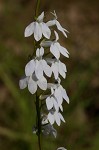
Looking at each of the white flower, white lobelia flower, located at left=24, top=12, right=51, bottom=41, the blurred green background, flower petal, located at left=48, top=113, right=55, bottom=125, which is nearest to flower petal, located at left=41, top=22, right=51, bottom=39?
white lobelia flower, located at left=24, top=12, right=51, bottom=41

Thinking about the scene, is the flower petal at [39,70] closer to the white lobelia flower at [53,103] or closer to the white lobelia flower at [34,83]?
the white lobelia flower at [34,83]

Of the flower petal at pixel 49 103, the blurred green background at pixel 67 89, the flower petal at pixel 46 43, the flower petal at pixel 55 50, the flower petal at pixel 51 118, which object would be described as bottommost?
the flower petal at pixel 51 118

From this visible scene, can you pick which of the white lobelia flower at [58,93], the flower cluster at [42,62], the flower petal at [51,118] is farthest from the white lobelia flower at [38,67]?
the flower petal at [51,118]

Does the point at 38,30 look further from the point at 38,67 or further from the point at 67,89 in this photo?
the point at 67,89

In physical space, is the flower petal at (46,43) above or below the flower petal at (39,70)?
above

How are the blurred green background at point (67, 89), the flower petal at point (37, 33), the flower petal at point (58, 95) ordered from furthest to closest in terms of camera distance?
the blurred green background at point (67, 89), the flower petal at point (58, 95), the flower petal at point (37, 33)

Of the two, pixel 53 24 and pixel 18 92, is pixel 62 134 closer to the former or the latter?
pixel 18 92
